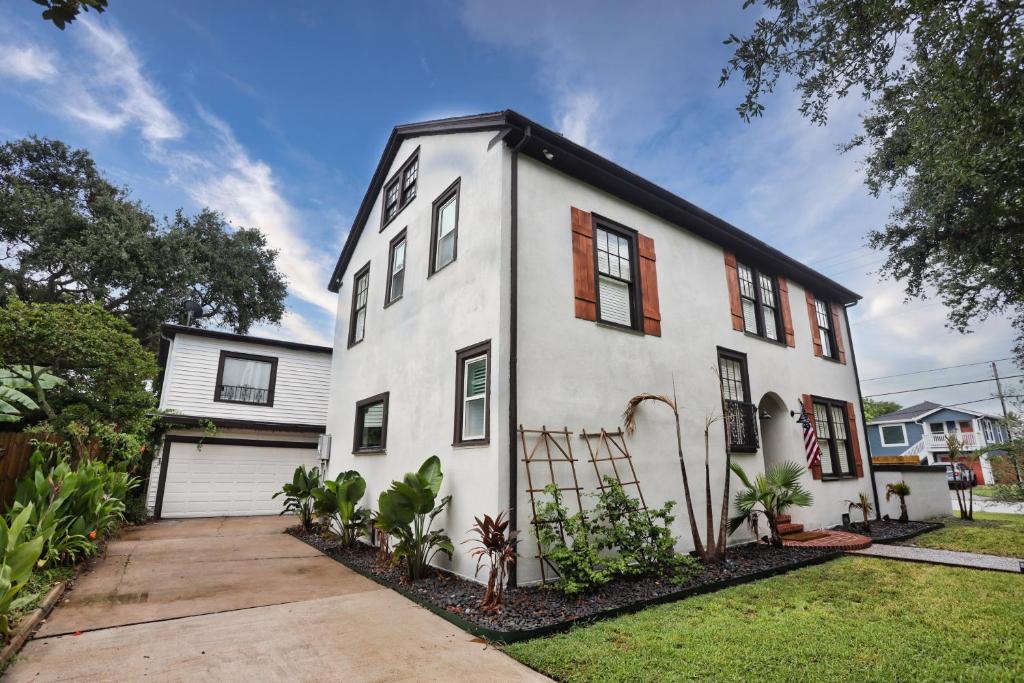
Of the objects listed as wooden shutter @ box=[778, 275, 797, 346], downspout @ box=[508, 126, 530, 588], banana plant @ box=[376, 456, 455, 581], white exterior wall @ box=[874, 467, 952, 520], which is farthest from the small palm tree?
banana plant @ box=[376, 456, 455, 581]

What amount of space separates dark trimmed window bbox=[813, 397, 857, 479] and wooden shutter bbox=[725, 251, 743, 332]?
10.4ft

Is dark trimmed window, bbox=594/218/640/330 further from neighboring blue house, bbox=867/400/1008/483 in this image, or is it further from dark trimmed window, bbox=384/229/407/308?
neighboring blue house, bbox=867/400/1008/483

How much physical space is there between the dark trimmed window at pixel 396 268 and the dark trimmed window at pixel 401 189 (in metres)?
0.72

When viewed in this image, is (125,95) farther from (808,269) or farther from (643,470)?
(808,269)

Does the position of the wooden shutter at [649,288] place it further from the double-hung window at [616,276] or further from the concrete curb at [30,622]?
the concrete curb at [30,622]

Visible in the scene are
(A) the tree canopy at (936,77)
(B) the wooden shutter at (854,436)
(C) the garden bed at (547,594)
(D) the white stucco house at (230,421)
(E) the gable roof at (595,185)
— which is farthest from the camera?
(D) the white stucco house at (230,421)

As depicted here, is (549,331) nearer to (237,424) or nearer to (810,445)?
(810,445)

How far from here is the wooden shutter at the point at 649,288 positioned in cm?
780

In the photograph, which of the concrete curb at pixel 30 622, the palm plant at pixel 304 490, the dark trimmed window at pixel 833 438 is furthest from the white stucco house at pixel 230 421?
the dark trimmed window at pixel 833 438

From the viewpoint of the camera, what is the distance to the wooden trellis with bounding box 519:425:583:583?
5.67 metres

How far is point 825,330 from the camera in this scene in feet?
39.8

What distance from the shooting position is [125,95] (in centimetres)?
1165

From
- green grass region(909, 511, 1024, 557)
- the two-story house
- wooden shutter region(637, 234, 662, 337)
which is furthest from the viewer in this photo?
green grass region(909, 511, 1024, 557)

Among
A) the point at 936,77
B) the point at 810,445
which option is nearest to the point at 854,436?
the point at 810,445
